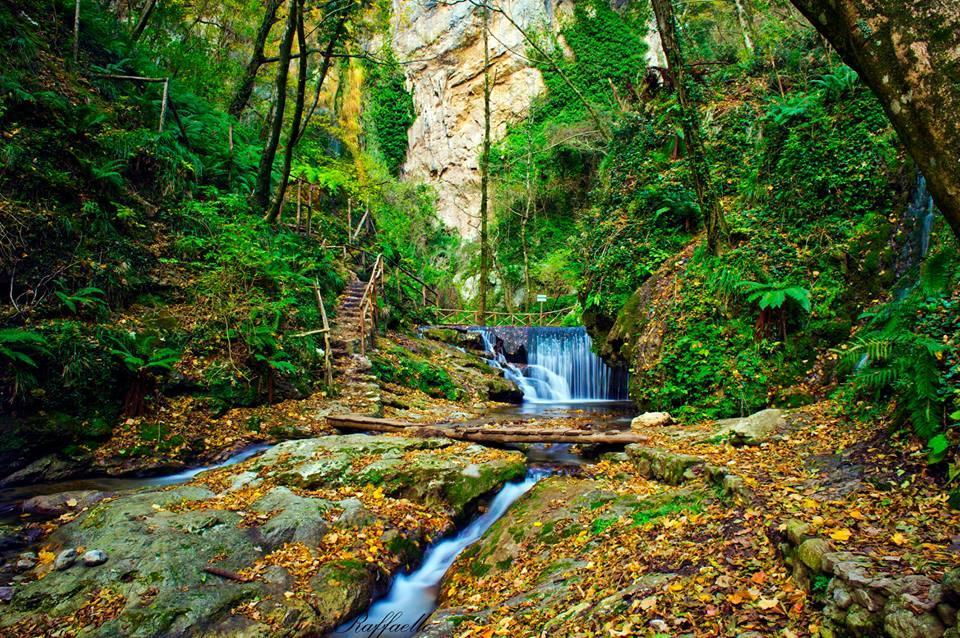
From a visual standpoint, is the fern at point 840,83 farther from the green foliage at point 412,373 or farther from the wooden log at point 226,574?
the wooden log at point 226,574

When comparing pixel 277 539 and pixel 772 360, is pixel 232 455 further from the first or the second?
pixel 772 360

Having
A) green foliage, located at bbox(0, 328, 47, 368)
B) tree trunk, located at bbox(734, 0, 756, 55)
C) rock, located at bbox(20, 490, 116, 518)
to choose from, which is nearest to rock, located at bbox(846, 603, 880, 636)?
rock, located at bbox(20, 490, 116, 518)

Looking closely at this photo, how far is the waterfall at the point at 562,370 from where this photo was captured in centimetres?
1420

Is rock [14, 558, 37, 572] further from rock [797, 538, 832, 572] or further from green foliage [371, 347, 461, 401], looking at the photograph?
Result: green foliage [371, 347, 461, 401]

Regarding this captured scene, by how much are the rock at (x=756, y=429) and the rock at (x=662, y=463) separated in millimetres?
785

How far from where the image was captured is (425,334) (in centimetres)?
1684

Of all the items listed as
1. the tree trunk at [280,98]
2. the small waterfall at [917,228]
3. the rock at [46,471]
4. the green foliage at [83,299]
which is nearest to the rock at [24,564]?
the rock at [46,471]

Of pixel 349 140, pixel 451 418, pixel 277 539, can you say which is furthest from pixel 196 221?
pixel 349 140

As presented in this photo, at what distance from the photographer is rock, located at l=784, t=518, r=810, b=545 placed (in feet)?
8.46

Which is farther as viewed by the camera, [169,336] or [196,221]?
[196,221]

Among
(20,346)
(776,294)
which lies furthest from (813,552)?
(20,346)

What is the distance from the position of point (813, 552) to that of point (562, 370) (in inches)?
521

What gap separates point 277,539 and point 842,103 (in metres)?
11.0

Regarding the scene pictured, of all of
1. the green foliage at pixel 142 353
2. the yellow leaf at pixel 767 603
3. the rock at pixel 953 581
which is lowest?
the yellow leaf at pixel 767 603
